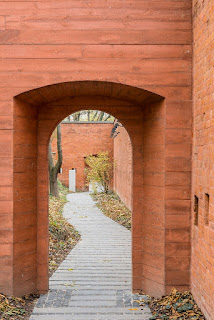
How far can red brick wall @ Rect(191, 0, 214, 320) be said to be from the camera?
3.54 metres

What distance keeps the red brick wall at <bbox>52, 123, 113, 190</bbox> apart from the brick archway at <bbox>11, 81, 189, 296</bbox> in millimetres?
16351

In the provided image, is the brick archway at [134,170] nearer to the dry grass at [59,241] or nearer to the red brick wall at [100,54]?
the red brick wall at [100,54]

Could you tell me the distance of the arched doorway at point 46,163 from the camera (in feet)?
14.7

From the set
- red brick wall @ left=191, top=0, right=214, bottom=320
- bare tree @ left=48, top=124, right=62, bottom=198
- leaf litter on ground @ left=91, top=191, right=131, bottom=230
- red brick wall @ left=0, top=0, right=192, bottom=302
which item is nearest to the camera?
red brick wall @ left=191, top=0, right=214, bottom=320

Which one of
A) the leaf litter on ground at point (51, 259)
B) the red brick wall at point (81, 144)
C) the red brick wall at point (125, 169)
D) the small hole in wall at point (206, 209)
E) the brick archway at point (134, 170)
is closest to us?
the small hole in wall at point (206, 209)

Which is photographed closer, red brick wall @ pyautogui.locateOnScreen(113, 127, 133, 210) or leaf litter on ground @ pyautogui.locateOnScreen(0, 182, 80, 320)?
leaf litter on ground @ pyautogui.locateOnScreen(0, 182, 80, 320)

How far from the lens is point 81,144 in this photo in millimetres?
21641

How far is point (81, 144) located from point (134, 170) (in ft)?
54.9

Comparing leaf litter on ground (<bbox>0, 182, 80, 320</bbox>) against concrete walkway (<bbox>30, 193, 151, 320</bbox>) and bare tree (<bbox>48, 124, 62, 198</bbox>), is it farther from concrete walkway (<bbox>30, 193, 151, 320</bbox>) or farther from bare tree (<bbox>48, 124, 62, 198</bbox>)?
bare tree (<bbox>48, 124, 62, 198</bbox>)

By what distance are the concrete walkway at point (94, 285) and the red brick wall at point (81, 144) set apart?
12333mm

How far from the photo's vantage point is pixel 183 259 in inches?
172

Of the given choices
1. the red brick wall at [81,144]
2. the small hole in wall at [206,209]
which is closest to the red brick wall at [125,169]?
the red brick wall at [81,144]

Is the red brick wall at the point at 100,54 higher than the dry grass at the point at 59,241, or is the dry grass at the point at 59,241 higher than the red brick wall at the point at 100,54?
the red brick wall at the point at 100,54

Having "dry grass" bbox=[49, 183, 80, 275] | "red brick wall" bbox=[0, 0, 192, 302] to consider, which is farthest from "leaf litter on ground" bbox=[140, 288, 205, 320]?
"dry grass" bbox=[49, 183, 80, 275]
